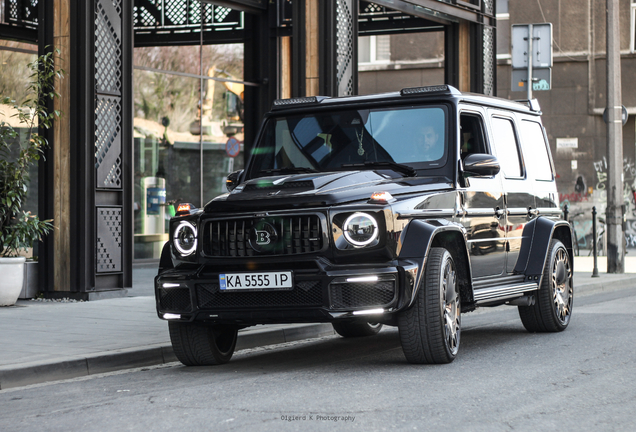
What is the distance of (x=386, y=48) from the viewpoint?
28.7m

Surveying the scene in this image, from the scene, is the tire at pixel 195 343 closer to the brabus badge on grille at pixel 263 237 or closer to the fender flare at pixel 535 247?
the brabus badge on grille at pixel 263 237

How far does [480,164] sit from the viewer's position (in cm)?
756

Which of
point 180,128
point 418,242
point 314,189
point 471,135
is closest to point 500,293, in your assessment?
point 471,135

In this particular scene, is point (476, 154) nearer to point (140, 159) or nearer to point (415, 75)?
point (140, 159)

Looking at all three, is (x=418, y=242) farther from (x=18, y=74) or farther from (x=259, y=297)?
(x=18, y=74)

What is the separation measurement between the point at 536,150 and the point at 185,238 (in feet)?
13.3

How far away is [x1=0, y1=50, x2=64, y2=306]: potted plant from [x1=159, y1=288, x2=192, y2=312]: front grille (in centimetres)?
516

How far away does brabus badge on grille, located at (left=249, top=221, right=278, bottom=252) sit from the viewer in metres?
6.77

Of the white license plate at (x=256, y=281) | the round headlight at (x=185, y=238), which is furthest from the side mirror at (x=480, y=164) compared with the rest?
the round headlight at (x=185, y=238)

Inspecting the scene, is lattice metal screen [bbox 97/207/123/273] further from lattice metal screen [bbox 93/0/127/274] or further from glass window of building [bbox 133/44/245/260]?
glass window of building [bbox 133/44/245/260]

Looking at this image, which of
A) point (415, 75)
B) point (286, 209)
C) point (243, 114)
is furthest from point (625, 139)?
point (286, 209)

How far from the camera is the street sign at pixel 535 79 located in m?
16.0

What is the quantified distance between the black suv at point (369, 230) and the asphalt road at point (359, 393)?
0.38 metres

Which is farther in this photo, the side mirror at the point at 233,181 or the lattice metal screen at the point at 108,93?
the lattice metal screen at the point at 108,93
